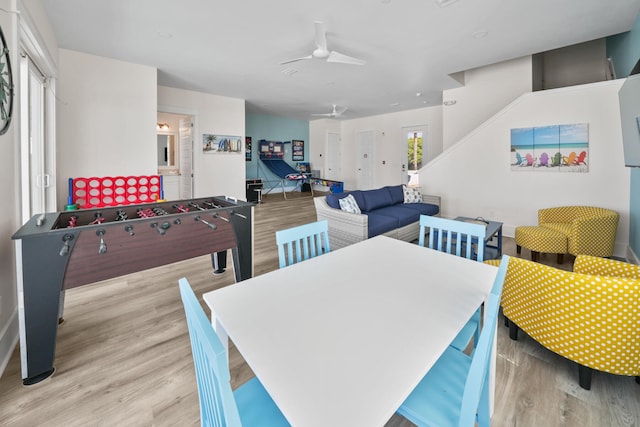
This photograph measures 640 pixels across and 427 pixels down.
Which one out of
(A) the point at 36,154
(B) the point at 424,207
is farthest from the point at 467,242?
(A) the point at 36,154

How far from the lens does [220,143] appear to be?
6.84 metres

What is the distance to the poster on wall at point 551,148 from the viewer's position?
4257mm

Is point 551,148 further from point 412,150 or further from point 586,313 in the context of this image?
point 412,150

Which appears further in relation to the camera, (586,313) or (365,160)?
(365,160)

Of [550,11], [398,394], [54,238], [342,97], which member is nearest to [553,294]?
[398,394]

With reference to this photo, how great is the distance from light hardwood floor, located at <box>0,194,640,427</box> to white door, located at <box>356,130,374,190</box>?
8.23 meters

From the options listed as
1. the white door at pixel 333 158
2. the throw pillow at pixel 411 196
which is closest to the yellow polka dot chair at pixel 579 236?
the throw pillow at pixel 411 196

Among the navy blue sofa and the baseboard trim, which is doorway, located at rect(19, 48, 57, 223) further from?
the navy blue sofa

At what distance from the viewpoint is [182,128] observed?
289 inches

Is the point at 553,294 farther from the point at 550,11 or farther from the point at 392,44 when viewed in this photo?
the point at 392,44

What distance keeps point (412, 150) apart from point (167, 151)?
733 cm

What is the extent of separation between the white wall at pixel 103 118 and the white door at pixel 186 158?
1.70m

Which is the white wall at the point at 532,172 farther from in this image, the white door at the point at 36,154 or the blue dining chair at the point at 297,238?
the white door at the point at 36,154

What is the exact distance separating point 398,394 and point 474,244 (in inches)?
137
